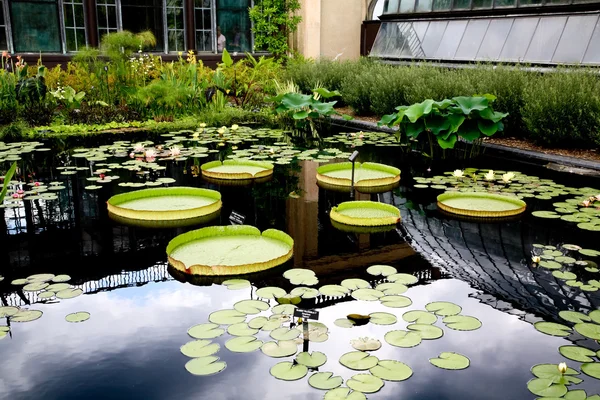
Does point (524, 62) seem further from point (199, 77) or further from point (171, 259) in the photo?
point (171, 259)

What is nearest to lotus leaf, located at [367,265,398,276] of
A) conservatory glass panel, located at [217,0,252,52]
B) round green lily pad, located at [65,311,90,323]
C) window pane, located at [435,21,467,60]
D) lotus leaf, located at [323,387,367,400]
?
lotus leaf, located at [323,387,367,400]

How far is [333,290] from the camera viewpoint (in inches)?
120

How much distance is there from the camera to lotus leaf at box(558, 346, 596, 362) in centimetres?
241

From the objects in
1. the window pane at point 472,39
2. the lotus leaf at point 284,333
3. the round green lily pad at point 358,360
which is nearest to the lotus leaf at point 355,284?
the lotus leaf at point 284,333

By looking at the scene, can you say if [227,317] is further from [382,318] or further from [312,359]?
[382,318]

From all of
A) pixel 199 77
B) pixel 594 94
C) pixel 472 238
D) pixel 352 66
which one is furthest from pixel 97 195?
pixel 352 66

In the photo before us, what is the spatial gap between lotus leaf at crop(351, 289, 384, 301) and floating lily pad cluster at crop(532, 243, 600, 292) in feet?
3.47

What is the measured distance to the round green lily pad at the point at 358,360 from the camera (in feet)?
7.66

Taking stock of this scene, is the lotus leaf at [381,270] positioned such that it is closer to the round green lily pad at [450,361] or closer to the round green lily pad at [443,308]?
the round green lily pad at [443,308]

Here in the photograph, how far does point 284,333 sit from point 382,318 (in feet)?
1.62

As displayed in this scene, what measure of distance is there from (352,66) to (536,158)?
5505mm

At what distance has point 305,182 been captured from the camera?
18.7ft

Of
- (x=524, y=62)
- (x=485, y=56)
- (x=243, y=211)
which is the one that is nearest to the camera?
(x=243, y=211)

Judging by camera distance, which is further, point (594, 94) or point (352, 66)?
point (352, 66)
